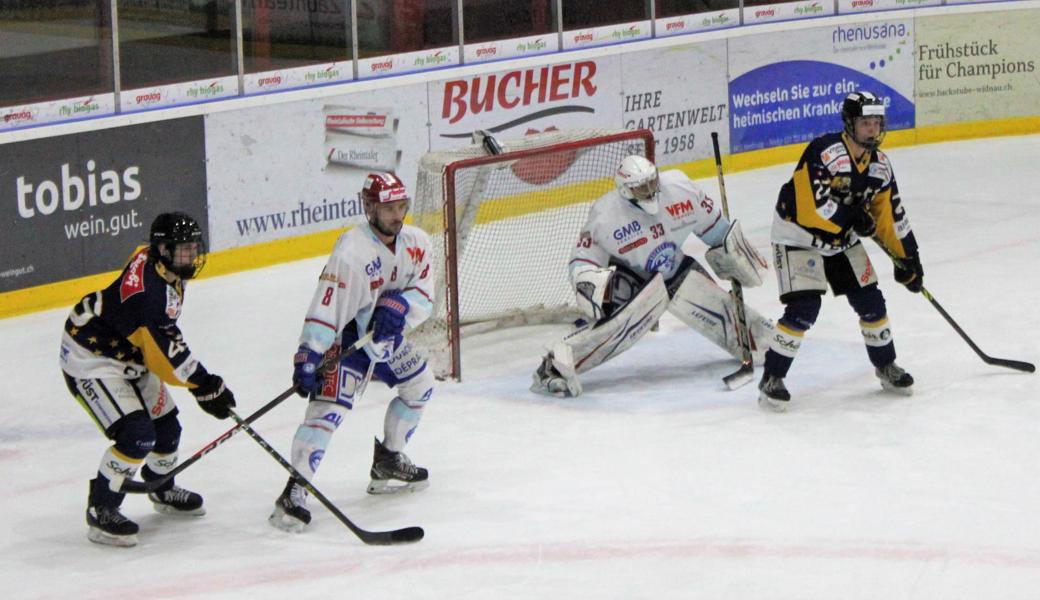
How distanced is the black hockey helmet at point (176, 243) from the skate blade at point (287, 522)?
829 millimetres

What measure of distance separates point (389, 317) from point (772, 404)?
71.6 inches

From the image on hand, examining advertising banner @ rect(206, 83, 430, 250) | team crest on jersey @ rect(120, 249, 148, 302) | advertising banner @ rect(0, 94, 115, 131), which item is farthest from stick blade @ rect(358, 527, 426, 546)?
advertising banner @ rect(206, 83, 430, 250)

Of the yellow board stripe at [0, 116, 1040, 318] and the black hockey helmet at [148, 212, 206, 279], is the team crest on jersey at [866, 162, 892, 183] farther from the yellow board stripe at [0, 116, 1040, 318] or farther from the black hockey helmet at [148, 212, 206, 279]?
the black hockey helmet at [148, 212, 206, 279]

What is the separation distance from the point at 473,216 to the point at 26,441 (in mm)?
2349

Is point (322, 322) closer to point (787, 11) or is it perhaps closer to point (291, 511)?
point (291, 511)

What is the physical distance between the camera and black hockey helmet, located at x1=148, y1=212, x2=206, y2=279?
4.86 m

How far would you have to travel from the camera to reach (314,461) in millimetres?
5203

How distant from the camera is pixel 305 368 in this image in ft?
16.5

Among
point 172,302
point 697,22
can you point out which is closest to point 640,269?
point 172,302

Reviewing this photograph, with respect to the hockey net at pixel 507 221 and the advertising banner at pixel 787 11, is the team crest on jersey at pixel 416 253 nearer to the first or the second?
the hockey net at pixel 507 221

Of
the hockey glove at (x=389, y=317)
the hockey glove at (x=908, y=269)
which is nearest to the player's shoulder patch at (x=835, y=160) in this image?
the hockey glove at (x=908, y=269)

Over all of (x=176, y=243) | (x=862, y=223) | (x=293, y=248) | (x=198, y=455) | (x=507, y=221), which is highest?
(x=176, y=243)

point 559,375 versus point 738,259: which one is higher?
point 738,259

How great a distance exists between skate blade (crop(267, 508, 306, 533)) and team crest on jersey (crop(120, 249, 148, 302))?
0.85 m
